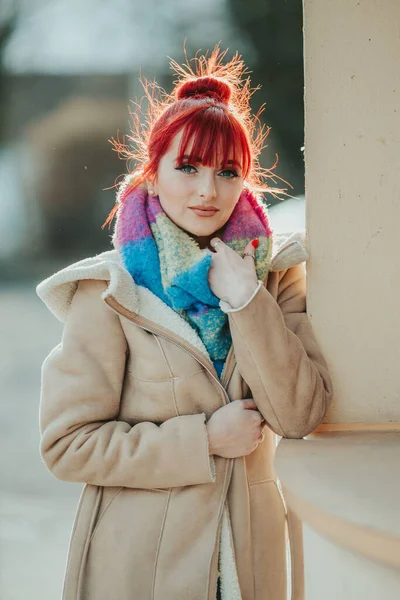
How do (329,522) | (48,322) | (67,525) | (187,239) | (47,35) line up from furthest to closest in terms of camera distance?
1. (48,322)
2. (47,35)
3. (67,525)
4. (187,239)
5. (329,522)

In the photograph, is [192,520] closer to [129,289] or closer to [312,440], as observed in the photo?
[312,440]

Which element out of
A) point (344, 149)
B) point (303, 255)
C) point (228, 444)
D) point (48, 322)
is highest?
point (344, 149)

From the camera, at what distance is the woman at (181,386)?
1407 mm

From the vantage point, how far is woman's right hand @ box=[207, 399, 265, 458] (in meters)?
1.42

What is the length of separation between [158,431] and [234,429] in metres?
0.15

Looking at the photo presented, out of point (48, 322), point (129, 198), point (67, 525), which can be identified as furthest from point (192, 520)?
point (48, 322)

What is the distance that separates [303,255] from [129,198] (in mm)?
384

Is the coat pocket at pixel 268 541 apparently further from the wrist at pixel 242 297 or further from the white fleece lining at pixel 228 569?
the wrist at pixel 242 297

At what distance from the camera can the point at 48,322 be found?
6.07 m

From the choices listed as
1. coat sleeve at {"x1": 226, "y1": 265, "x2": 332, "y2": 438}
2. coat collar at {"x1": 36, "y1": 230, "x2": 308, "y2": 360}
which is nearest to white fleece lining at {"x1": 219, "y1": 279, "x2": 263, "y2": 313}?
coat sleeve at {"x1": 226, "y1": 265, "x2": 332, "y2": 438}

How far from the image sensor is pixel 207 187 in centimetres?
147

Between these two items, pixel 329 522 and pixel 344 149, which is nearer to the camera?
pixel 329 522

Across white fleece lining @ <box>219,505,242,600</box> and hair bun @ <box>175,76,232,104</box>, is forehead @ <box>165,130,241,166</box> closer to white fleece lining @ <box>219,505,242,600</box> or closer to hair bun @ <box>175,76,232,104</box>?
hair bun @ <box>175,76,232,104</box>

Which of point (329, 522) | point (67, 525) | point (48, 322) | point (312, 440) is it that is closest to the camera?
point (329, 522)
